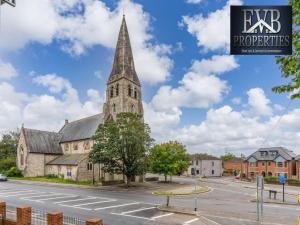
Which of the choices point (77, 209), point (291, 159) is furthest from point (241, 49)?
point (291, 159)

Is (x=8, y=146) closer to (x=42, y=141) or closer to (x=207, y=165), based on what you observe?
(x=42, y=141)

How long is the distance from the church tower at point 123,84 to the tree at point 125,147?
12763 mm

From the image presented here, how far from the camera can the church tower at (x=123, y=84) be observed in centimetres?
5512

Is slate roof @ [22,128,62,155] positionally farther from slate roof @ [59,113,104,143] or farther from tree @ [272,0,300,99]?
tree @ [272,0,300,99]

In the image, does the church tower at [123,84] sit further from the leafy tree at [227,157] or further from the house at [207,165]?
the leafy tree at [227,157]

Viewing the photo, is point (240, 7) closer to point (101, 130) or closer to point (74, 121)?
point (101, 130)

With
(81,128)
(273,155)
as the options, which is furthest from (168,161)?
(273,155)

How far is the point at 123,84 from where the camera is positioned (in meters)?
55.0

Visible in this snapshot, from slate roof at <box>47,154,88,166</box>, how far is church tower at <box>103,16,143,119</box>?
9075mm

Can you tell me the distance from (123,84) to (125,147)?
17.4 metres

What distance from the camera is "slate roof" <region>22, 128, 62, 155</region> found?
58281 mm

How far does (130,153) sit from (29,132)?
29.3 m

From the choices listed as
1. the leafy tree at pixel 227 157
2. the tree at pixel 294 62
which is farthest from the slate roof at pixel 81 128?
the leafy tree at pixel 227 157

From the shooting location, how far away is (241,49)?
7.01m
